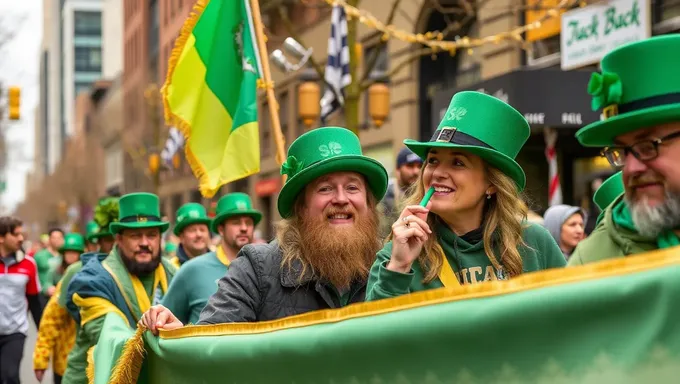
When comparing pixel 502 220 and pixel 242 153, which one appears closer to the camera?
pixel 502 220

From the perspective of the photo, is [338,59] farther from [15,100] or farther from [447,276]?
[15,100]

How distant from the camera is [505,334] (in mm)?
2662

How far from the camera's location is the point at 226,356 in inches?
161

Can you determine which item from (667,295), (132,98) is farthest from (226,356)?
(132,98)

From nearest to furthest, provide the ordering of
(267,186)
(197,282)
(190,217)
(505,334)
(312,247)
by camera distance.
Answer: (505,334), (312,247), (197,282), (190,217), (267,186)

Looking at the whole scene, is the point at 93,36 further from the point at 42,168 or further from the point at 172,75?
the point at 172,75

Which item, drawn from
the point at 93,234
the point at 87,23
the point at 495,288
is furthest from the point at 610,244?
the point at 87,23

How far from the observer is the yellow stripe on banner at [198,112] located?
25.7 ft

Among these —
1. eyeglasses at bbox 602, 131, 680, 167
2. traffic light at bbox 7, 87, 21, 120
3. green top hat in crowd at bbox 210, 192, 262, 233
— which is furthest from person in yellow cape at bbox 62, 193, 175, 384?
traffic light at bbox 7, 87, 21, 120

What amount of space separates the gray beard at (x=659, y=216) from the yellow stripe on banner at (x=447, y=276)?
1.18 m

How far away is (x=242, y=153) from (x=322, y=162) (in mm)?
2721

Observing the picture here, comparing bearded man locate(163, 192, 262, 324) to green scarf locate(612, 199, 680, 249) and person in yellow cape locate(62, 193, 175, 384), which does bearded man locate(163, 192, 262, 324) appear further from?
green scarf locate(612, 199, 680, 249)

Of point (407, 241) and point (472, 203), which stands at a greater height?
point (472, 203)

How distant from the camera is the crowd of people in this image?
2.95 metres
